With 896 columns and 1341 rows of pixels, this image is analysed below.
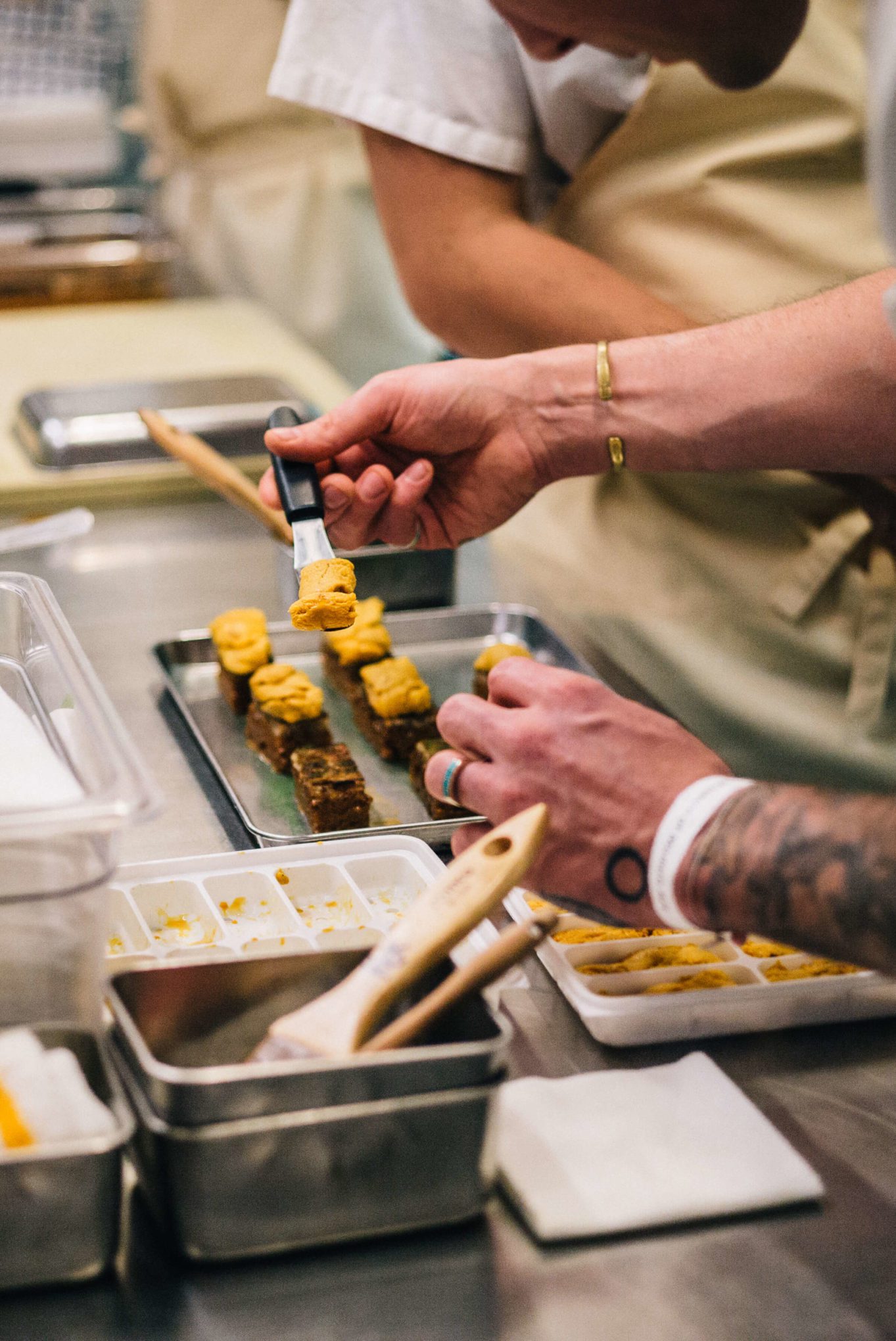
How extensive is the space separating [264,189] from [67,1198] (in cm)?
398

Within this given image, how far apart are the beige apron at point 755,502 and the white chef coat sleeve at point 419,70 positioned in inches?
7.2

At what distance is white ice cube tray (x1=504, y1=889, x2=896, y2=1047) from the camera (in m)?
1.06

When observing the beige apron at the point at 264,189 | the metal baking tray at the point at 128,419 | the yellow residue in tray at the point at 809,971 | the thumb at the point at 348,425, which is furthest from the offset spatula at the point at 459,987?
the beige apron at the point at 264,189

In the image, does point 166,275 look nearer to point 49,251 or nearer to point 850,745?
point 49,251

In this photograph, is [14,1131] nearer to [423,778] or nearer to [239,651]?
[423,778]

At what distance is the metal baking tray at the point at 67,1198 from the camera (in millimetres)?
763

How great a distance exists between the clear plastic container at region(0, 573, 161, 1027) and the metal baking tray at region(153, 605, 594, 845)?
376 mm

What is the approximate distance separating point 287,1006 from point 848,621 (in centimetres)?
118

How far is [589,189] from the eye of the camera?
80.2 inches

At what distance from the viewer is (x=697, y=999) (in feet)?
3.50

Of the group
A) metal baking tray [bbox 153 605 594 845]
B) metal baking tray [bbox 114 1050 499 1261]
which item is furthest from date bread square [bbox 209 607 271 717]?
metal baking tray [bbox 114 1050 499 1261]

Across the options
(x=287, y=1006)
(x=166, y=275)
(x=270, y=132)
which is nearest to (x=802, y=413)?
(x=287, y=1006)

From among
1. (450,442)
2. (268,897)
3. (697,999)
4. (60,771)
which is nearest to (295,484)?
(450,442)

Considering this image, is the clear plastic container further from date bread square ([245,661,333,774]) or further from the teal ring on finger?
date bread square ([245,661,333,774])
